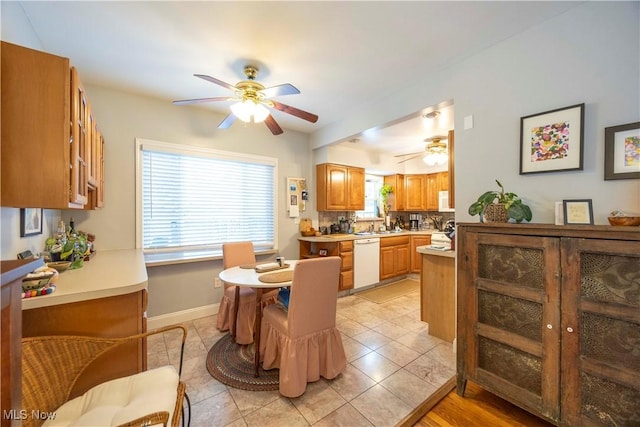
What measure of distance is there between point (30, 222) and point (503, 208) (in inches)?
129

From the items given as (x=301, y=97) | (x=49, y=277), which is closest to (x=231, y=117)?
(x=301, y=97)

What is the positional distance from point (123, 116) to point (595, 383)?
4331 millimetres

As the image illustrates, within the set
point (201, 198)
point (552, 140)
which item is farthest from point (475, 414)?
point (201, 198)

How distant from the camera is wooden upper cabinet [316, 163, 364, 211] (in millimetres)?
4156

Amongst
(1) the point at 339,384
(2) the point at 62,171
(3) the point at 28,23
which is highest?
(3) the point at 28,23

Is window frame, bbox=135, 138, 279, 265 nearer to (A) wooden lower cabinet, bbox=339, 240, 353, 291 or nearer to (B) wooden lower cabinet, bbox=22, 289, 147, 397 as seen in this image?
(A) wooden lower cabinet, bbox=339, 240, 353, 291

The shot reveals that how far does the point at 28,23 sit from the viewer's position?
1.72 m

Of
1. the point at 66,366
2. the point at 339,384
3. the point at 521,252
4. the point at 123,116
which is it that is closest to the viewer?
the point at 66,366

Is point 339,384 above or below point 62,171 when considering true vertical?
below

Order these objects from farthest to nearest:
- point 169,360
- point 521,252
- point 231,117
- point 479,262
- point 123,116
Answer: point 123,116 < point 231,117 < point 169,360 < point 479,262 < point 521,252

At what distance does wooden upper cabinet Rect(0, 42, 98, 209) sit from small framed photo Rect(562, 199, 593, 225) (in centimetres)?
283

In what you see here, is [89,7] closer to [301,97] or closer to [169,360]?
[301,97]

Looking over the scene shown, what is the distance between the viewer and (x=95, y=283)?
4.59 ft

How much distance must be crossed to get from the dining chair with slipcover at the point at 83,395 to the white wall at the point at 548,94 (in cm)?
238
